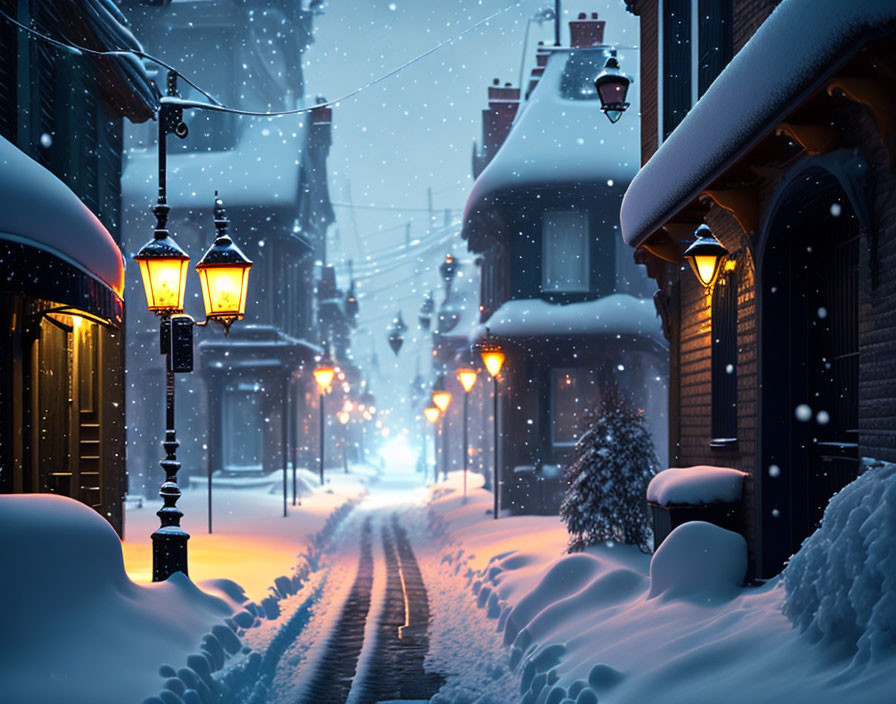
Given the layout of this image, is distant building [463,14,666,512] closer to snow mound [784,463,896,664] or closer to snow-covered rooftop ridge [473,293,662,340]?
snow-covered rooftop ridge [473,293,662,340]

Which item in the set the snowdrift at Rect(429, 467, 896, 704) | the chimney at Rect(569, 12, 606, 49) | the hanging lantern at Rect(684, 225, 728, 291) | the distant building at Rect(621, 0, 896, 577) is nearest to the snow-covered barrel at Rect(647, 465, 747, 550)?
the distant building at Rect(621, 0, 896, 577)

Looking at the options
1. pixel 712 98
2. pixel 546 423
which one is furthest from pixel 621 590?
pixel 546 423

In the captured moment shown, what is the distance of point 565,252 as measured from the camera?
975 inches

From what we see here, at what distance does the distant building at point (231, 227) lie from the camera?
3322cm

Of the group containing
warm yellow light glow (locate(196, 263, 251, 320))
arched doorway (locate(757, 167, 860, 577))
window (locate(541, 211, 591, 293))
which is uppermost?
window (locate(541, 211, 591, 293))

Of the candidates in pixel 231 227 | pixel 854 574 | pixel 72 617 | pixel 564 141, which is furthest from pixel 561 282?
pixel 854 574

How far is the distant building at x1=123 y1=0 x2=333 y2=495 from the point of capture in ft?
109

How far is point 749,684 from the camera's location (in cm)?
543

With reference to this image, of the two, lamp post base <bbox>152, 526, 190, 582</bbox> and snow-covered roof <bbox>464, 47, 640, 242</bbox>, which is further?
snow-covered roof <bbox>464, 47, 640, 242</bbox>

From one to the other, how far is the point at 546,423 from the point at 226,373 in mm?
13625

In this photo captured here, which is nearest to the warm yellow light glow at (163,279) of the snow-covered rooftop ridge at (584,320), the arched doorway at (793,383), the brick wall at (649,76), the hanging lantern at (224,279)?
the hanging lantern at (224,279)

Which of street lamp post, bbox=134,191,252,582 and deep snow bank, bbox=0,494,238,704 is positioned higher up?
street lamp post, bbox=134,191,252,582

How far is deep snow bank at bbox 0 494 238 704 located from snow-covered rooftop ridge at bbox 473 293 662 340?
628 inches

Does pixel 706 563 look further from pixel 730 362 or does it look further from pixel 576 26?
pixel 576 26
